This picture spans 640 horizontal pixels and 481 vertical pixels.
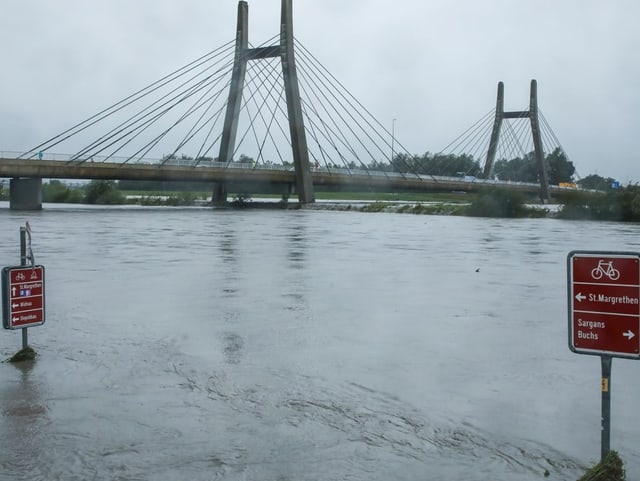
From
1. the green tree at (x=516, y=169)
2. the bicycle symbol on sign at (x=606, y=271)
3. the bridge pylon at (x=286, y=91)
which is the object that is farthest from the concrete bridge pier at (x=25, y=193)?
the green tree at (x=516, y=169)

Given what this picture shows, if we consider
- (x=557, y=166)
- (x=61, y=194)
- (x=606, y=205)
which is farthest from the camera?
(x=557, y=166)

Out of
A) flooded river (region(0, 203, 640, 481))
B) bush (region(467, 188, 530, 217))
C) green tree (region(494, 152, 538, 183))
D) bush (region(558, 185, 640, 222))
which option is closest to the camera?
flooded river (region(0, 203, 640, 481))

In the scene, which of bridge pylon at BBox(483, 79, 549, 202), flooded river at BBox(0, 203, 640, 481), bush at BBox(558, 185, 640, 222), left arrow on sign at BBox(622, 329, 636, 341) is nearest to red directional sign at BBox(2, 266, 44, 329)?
flooded river at BBox(0, 203, 640, 481)

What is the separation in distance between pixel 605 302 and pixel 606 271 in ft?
0.62

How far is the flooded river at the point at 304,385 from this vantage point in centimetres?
511

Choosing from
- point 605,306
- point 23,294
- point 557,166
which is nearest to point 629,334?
point 605,306

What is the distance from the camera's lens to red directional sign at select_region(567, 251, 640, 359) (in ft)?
14.9

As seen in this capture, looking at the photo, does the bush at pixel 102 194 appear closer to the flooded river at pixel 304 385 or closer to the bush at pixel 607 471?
the flooded river at pixel 304 385

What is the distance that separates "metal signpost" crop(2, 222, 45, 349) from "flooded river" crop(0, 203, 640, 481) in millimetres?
418

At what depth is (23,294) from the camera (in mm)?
7602

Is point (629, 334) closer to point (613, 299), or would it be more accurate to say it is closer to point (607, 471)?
point (613, 299)

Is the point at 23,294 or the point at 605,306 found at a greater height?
the point at 605,306

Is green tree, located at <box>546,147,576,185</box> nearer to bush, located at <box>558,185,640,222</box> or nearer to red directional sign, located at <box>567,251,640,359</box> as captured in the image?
bush, located at <box>558,185,640,222</box>

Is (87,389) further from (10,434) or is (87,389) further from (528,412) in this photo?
(528,412)
